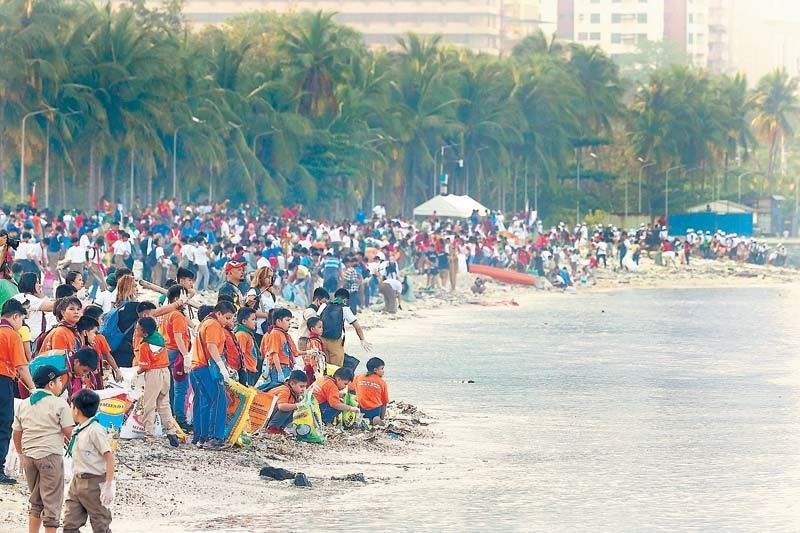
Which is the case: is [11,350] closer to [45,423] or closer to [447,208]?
[45,423]

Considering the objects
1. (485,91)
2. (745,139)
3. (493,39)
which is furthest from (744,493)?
(493,39)

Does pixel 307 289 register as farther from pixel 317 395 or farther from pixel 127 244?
pixel 317 395

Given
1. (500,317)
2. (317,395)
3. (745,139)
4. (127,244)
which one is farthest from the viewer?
(745,139)

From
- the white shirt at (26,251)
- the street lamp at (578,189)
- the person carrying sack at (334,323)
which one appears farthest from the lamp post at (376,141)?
the person carrying sack at (334,323)

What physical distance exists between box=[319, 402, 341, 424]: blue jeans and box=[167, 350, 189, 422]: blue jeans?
7.29 feet

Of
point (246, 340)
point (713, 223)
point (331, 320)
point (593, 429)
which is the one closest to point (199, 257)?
point (593, 429)

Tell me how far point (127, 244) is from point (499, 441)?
49.1 feet

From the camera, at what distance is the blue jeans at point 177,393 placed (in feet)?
48.3

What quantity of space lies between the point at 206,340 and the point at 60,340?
2165 mm

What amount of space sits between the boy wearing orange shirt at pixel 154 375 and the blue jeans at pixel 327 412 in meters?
2.67

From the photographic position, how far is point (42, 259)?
29.1 metres

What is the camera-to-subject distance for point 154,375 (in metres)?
14.3

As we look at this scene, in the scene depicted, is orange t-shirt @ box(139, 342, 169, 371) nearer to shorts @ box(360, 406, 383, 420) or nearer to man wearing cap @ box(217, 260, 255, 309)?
man wearing cap @ box(217, 260, 255, 309)

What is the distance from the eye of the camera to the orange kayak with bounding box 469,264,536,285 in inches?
2121
